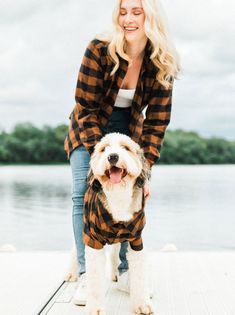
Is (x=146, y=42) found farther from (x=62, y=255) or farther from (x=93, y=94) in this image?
(x=62, y=255)

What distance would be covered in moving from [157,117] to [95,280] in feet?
3.26

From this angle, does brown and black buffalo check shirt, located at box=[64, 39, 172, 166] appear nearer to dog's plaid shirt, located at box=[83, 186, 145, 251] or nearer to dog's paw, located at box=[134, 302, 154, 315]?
dog's plaid shirt, located at box=[83, 186, 145, 251]

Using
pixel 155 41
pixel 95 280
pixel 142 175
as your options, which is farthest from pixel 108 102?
pixel 95 280

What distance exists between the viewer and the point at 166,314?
2705 mm

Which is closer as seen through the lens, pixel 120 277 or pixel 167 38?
pixel 167 38

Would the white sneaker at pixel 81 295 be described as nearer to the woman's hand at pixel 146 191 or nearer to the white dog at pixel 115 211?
the white dog at pixel 115 211

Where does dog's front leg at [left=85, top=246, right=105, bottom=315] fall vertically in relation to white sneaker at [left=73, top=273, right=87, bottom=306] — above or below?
above

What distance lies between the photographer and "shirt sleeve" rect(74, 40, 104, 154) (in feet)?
9.06

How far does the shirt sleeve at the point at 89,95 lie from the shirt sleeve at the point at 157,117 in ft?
0.98

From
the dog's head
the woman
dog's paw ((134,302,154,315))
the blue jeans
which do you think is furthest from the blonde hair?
dog's paw ((134,302,154,315))

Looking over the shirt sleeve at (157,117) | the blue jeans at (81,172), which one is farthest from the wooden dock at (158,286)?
the shirt sleeve at (157,117)

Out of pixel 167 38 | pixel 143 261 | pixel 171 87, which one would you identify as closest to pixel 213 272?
pixel 143 261

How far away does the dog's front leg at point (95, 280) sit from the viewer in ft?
8.53

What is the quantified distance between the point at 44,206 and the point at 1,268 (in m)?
4.71
